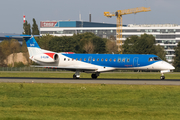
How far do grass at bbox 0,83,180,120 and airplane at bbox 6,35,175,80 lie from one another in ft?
41.6

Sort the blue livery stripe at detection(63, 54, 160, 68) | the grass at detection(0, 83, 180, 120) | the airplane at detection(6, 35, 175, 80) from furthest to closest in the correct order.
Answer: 1. the blue livery stripe at detection(63, 54, 160, 68)
2. the airplane at detection(6, 35, 175, 80)
3. the grass at detection(0, 83, 180, 120)

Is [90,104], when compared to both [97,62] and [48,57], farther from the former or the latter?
[48,57]

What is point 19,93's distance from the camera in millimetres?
26484

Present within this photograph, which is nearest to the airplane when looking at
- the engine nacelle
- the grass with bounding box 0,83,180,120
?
the engine nacelle

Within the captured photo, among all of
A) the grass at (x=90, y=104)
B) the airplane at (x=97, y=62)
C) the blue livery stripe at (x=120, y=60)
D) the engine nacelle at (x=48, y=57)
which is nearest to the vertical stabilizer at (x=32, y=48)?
the airplane at (x=97, y=62)

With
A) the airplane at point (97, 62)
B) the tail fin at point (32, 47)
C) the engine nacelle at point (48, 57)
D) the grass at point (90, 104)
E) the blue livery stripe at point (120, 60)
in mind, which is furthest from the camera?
the tail fin at point (32, 47)

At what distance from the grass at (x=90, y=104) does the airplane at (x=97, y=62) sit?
12.7 m

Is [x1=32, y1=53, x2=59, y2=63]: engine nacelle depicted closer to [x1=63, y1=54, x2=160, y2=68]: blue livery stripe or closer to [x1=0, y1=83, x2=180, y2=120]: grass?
[x1=63, y1=54, x2=160, y2=68]: blue livery stripe

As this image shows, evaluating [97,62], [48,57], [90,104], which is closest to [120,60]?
[97,62]

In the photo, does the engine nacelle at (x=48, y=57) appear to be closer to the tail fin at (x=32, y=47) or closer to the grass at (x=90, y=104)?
the tail fin at (x=32, y=47)

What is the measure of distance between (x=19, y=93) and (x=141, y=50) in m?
94.6

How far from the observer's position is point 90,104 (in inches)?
838

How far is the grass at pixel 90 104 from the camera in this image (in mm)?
17547

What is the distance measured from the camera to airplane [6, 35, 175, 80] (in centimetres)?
4250
